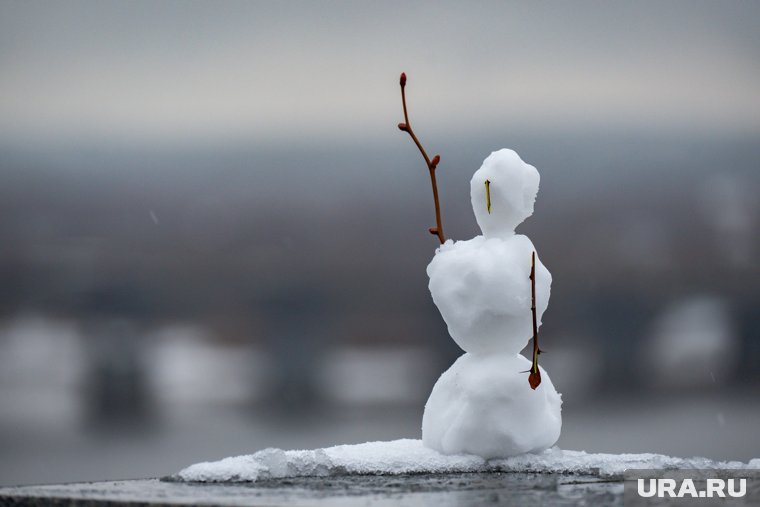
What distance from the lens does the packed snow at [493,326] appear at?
342 centimetres

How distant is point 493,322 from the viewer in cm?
345

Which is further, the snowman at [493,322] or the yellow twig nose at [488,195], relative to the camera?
the yellow twig nose at [488,195]

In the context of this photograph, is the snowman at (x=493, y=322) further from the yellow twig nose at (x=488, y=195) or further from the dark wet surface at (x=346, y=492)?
the dark wet surface at (x=346, y=492)

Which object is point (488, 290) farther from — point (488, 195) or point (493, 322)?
point (488, 195)

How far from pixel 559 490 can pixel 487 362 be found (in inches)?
31.5

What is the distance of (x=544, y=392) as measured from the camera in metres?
3.53

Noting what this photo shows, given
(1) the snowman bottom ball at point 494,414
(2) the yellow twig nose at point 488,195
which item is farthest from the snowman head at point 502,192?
(1) the snowman bottom ball at point 494,414

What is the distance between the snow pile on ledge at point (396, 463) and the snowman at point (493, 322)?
64 millimetres

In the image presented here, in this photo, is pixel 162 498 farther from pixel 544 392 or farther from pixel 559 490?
pixel 544 392

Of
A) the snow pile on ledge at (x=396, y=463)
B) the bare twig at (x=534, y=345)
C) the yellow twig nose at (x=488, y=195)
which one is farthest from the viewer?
the yellow twig nose at (x=488, y=195)

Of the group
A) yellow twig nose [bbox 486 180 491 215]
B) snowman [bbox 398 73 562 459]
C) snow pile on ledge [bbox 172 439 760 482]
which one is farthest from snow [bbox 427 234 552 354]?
snow pile on ledge [bbox 172 439 760 482]

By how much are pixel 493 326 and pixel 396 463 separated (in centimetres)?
54

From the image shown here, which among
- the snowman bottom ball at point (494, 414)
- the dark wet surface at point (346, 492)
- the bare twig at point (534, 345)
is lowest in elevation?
the dark wet surface at point (346, 492)

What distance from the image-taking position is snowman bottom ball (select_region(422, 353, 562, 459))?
3.41 m
